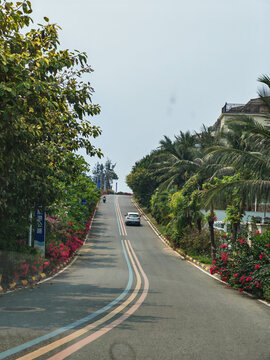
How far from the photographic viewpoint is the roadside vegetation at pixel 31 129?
8.93 meters

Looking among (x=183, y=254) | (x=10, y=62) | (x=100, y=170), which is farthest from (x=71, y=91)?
(x=100, y=170)

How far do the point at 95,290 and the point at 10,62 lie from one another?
7173mm

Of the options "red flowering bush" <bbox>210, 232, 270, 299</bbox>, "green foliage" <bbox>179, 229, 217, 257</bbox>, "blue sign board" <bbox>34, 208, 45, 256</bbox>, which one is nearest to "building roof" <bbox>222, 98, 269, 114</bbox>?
"green foliage" <bbox>179, 229, 217, 257</bbox>

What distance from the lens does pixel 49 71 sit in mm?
11305

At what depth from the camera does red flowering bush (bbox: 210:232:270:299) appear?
12.2 m

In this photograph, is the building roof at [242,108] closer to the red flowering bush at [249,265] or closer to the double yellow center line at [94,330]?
the red flowering bush at [249,265]

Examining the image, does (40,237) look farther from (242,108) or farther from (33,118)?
(242,108)

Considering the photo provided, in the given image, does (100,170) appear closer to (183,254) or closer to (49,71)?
(183,254)

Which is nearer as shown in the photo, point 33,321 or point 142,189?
point 33,321

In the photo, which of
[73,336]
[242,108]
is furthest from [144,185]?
[73,336]

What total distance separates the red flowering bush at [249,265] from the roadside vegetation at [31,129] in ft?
20.6

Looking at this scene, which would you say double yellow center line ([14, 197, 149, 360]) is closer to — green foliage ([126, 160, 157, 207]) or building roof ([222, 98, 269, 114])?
building roof ([222, 98, 269, 114])

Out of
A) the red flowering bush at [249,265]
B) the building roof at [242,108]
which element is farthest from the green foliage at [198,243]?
the building roof at [242,108]

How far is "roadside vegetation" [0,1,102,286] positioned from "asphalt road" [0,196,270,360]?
247cm
